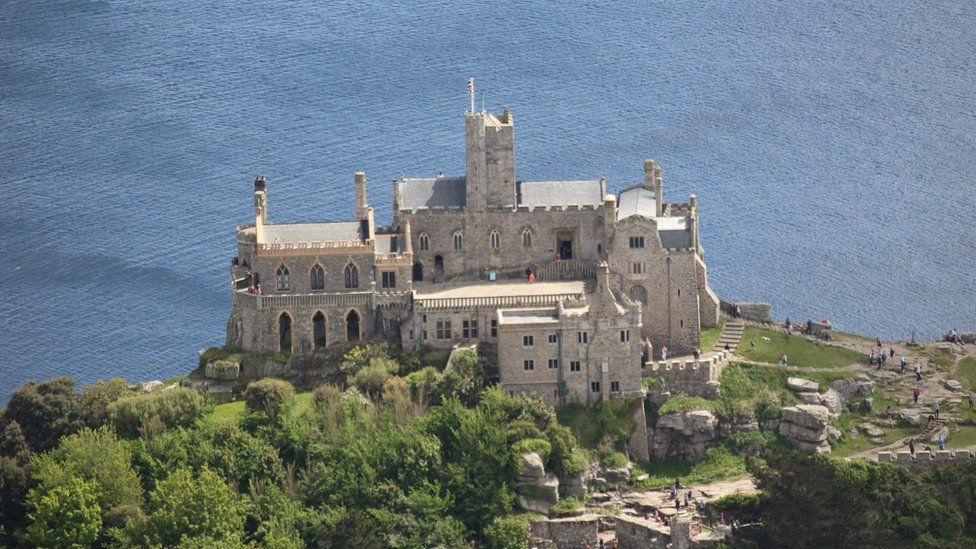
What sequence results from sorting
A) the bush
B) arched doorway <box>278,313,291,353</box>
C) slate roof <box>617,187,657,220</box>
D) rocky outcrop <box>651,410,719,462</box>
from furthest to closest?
1. slate roof <box>617,187,657,220</box>
2. arched doorway <box>278,313,291,353</box>
3. rocky outcrop <box>651,410,719,462</box>
4. the bush

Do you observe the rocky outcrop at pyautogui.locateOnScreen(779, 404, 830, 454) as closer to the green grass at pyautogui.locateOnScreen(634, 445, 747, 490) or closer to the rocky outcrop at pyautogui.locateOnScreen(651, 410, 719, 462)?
the green grass at pyautogui.locateOnScreen(634, 445, 747, 490)

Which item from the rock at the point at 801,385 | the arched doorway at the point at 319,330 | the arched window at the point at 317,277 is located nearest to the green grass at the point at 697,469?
the rock at the point at 801,385

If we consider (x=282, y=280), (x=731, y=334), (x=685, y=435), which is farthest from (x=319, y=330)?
(x=731, y=334)

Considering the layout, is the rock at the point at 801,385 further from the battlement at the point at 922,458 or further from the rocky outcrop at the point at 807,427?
the battlement at the point at 922,458

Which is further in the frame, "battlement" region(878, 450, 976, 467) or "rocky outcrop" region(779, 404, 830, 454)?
"rocky outcrop" region(779, 404, 830, 454)

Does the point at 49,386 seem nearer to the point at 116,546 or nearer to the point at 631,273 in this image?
the point at 116,546

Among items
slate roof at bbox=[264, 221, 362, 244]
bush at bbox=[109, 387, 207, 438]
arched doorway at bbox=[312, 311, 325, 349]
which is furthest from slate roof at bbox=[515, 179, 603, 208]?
bush at bbox=[109, 387, 207, 438]

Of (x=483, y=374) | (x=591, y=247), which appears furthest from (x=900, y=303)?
(x=483, y=374)
